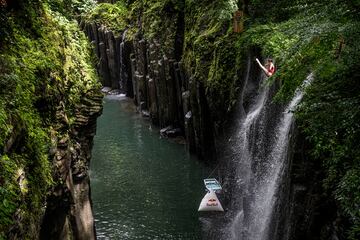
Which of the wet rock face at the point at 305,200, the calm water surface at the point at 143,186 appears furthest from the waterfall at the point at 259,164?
the wet rock face at the point at 305,200

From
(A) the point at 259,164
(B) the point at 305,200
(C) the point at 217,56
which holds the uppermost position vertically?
(C) the point at 217,56

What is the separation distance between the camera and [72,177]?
51.2 ft

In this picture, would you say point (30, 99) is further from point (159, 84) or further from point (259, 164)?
point (159, 84)

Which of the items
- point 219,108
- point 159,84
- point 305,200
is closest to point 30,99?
point 305,200

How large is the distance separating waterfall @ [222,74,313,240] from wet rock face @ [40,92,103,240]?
6.82 metres

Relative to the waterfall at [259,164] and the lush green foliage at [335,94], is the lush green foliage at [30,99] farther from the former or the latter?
the waterfall at [259,164]

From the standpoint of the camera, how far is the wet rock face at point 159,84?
29766mm

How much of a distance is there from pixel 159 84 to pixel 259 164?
18697 millimetres

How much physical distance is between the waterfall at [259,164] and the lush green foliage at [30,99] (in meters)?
7.36

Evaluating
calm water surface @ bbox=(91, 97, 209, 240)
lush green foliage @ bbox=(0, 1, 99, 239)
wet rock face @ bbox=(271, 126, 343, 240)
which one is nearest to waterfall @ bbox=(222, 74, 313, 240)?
calm water surface @ bbox=(91, 97, 209, 240)

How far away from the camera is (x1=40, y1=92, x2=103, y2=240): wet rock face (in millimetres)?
12781

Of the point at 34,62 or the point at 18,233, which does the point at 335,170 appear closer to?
the point at 18,233

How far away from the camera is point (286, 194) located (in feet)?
48.8

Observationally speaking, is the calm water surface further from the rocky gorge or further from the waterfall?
the waterfall
